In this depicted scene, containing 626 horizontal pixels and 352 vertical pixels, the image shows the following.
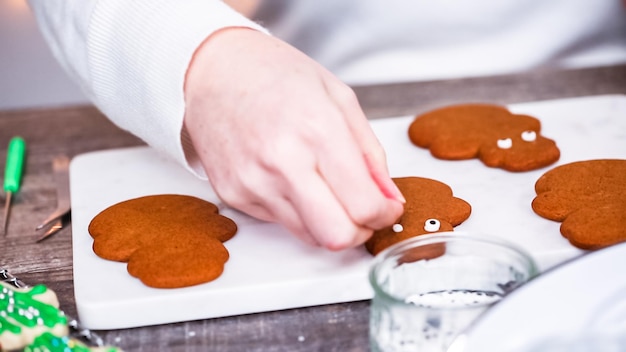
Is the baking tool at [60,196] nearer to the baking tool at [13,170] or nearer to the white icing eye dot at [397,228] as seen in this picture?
the baking tool at [13,170]

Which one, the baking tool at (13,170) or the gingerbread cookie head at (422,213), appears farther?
the baking tool at (13,170)

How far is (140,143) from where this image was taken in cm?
117

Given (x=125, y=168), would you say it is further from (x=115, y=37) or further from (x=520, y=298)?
(x=520, y=298)

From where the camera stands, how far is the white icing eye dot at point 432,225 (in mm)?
804

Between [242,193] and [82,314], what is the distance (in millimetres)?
178

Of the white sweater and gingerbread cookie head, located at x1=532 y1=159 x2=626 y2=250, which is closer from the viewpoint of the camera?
gingerbread cookie head, located at x1=532 y1=159 x2=626 y2=250

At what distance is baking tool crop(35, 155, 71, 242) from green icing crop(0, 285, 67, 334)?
0.20 m

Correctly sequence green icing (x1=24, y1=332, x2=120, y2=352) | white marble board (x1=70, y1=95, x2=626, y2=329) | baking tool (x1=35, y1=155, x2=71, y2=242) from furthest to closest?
1. baking tool (x1=35, y1=155, x2=71, y2=242)
2. white marble board (x1=70, y1=95, x2=626, y2=329)
3. green icing (x1=24, y1=332, x2=120, y2=352)

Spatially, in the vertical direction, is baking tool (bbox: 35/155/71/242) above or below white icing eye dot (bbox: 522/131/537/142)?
below

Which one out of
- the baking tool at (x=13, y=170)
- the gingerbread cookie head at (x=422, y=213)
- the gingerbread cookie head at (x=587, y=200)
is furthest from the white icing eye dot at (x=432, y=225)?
the baking tool at (x=13, y=170)

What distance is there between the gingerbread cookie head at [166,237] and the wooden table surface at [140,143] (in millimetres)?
46

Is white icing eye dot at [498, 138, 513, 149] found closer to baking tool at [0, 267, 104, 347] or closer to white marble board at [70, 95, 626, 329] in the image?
white marble board at [70, 95, 626, 329]

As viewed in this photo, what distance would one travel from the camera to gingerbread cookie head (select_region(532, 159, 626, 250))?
770mm

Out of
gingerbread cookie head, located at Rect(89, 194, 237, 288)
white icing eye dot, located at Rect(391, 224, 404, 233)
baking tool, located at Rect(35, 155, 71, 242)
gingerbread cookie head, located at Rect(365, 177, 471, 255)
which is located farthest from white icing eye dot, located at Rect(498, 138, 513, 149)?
baking tool, located at Rect(35, 155, 71, 242)
